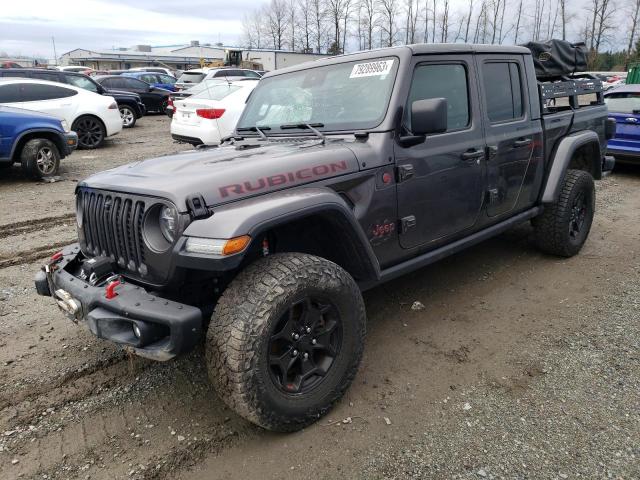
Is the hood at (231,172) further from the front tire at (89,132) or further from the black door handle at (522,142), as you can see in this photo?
the front tire at (89,132)

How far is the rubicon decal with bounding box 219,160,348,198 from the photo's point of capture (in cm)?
251

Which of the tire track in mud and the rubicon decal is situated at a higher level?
the rubicon decal

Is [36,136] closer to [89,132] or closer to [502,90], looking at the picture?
[89,132]

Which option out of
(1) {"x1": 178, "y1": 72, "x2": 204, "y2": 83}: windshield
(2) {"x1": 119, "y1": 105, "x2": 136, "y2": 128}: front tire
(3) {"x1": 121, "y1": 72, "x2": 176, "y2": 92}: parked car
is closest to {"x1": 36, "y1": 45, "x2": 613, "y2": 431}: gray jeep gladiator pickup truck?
(2) {"x1": 119, "y1": 105, "x2": 136, "y2": 128}: front tire

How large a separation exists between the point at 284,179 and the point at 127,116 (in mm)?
15168

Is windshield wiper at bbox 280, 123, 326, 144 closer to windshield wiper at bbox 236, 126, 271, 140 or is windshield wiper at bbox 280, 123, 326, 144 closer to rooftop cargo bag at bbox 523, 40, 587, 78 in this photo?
windshield wiper at bbox 236, 126, 271, 140

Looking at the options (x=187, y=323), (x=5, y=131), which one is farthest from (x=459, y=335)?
(x=5, y=131)

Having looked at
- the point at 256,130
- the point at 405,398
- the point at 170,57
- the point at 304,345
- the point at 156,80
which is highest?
the point at 170,57

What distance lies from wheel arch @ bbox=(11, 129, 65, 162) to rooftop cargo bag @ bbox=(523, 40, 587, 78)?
7.54 metres

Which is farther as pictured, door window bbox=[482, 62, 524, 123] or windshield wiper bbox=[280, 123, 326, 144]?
door window bbox=[482, 62, 524, 123]

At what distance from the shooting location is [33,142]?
841cm

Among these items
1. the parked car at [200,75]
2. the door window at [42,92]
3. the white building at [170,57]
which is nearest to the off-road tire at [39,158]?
the door window at [42,92]

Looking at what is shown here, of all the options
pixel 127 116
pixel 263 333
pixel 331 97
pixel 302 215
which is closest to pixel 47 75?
pixel 127 116

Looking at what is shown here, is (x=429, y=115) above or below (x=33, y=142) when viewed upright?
above
